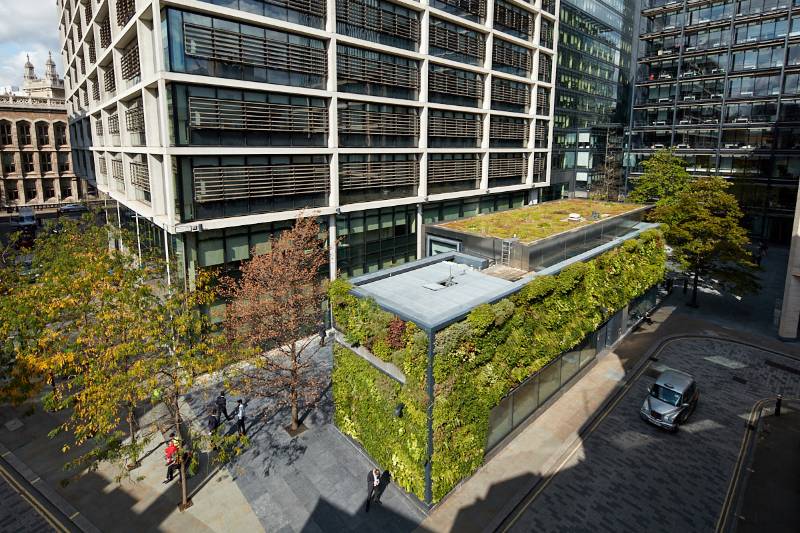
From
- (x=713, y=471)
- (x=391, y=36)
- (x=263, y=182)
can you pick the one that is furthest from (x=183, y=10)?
(x=713, y=471)

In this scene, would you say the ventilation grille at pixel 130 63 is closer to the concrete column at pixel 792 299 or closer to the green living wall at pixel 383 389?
the green living wall at pixel 383 389

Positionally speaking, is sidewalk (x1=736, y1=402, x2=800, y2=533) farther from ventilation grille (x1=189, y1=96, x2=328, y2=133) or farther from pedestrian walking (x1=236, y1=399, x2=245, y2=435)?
ventilation grille (x1=189, y1=96, x2=328, y2=133)

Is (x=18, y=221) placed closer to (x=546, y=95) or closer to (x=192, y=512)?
(x=192, y=512)

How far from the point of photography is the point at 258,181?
2881cm

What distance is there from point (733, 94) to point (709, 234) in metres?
36.1

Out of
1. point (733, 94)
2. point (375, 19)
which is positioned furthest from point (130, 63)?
point (733, 94)

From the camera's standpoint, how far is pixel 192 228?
2581 centimetres

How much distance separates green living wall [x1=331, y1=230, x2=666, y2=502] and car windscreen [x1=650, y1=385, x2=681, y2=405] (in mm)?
5009

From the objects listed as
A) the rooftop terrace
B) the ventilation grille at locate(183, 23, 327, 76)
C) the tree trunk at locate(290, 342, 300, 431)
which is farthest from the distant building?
the tree trunk at locate(290, 342, 300, 431)

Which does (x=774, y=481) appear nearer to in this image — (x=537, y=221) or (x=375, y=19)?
(x=537, y=221)

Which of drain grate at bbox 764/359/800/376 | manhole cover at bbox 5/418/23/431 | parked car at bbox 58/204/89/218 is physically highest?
parked car at bbox 58/204/89/218

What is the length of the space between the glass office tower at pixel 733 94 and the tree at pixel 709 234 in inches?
1067

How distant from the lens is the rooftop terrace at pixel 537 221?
28391 millimetres

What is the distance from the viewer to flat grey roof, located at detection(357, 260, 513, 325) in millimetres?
19031
